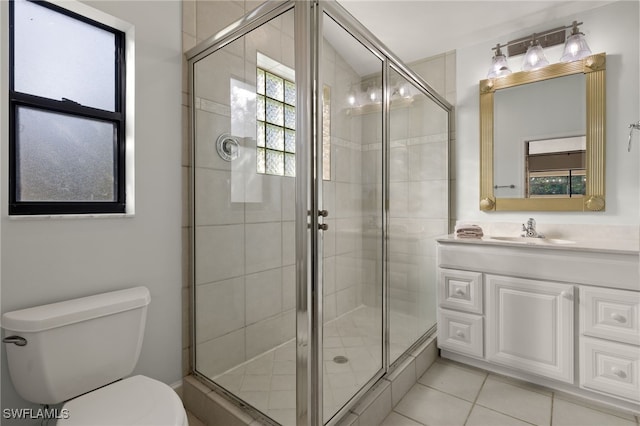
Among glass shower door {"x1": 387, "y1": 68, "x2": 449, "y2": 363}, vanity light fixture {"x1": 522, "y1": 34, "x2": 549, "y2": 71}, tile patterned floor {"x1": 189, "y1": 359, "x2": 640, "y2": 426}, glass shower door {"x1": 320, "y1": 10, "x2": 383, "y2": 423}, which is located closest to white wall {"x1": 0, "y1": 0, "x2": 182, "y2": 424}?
tile patterned floor {"x1": 189, "y1": 359, "x2": 640, "y2": 426}

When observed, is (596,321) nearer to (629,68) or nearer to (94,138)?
(629,68)

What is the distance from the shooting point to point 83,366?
117 centimetres

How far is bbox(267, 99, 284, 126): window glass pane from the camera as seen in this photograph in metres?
1.34

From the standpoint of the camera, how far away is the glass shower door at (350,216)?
4.45 ft

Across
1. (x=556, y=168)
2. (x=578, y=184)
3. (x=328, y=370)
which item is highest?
(x=556, y=168)

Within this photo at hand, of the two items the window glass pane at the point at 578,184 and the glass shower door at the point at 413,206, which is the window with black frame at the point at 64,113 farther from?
the window glass pane at the point at 578,184

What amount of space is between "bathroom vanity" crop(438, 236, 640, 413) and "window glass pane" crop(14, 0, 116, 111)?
213cm

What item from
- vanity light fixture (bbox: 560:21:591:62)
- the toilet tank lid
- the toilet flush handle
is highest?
vanity light fixture (bbox: 560:21:591:62)

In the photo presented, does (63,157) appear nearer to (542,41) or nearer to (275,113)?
(275,113)

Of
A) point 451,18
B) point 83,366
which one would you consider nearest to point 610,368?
point 451,18

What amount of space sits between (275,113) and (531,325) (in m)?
1.85

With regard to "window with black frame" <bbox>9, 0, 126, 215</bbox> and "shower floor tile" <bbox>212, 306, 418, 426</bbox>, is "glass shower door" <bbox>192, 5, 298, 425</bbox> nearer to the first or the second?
"shower floor tile" <bbox>212, 306, 418, 426</bbox>

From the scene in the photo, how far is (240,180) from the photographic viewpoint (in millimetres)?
1491

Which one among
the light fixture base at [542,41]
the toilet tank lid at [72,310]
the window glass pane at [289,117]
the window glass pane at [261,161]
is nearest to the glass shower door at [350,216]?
the window glass pane at [289,117]
